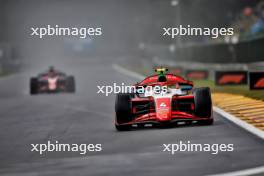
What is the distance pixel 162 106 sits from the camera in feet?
51.6

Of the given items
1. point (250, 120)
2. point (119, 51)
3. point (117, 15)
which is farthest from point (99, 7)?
point (250, 120)

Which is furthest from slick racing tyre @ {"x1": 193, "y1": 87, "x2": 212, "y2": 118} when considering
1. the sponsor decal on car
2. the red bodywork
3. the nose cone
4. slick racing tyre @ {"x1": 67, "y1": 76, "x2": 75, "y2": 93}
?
the sponsor decal on car

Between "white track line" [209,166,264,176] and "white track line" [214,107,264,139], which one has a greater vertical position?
"white track line" [214,107,264,139]

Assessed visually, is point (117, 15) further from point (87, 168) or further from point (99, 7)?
point (87, 168)

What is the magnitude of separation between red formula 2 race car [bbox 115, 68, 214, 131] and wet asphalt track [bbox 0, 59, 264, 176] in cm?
21

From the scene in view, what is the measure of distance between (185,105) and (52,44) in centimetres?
12992

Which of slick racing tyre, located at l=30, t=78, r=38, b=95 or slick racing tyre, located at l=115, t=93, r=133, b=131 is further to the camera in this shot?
slick racing tyre, located at l=30, t=78, r=38, b=95

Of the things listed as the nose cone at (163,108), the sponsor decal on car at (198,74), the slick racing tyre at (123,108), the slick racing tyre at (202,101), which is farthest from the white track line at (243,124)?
the sponsor decal on car at (198,74)

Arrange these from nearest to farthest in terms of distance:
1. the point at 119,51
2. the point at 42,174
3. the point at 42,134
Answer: the point at 42,174 → the point at 42,134 → the point at 119,51

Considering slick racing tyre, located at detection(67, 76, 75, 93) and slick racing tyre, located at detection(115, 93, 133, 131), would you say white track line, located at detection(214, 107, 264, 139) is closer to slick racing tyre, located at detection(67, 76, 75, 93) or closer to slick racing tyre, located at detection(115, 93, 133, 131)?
slick racing tyre, located at detection(115, 93, 133, 131)

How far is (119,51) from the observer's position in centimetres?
13325

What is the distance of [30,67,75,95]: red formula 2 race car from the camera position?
108 feet

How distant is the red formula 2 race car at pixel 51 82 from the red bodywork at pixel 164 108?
16.9 metres

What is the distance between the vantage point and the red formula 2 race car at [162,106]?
15.8 m
